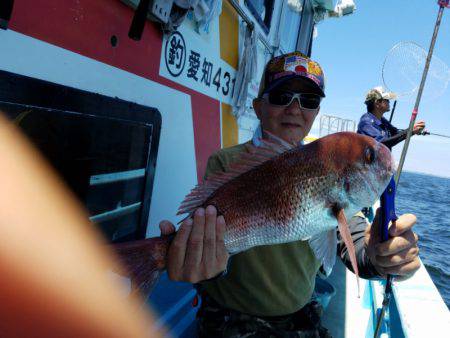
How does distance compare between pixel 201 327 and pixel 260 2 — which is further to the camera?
pixel 260 2

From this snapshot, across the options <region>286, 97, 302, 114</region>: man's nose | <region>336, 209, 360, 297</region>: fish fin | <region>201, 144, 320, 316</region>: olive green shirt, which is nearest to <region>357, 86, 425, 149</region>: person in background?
<region>286, 97, 302, 114</region>: man's nose

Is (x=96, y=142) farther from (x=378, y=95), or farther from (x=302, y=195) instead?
(x=378, y=95)

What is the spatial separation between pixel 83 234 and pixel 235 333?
0.95m

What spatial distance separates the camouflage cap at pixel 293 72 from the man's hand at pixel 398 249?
901 mm

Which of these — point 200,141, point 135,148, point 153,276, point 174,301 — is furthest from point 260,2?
point 153,276

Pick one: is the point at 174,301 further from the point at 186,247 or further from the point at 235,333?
the point at 186,247

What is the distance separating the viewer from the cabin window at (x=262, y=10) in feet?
12.8

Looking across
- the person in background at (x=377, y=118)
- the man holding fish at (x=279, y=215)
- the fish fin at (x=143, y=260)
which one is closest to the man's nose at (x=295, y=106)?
the man holding fish at (x=279, y=215)

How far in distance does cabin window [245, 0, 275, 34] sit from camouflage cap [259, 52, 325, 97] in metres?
1.97

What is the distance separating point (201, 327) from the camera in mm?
1934

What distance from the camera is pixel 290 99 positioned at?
6.59 feet

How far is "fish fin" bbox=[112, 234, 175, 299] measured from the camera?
132 cm

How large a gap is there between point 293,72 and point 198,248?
1.21m

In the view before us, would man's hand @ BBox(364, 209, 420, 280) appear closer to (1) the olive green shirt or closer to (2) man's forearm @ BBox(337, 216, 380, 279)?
(2) man's forearm @ BBox(337, 216, 380, 279)
